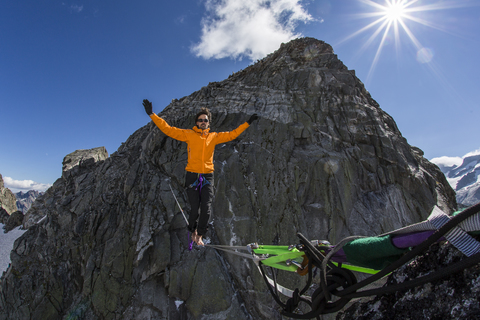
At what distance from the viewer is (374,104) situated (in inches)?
787

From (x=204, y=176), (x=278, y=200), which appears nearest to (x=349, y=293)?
(x=204, y=176)

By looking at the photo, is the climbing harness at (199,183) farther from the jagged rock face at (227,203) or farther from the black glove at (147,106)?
the jagged rock face at (227,203)

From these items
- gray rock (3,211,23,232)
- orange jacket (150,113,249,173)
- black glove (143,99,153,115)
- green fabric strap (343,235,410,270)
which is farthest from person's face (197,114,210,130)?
gray rock (3,211,23,232)

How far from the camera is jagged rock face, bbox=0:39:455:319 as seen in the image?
11.6 meters

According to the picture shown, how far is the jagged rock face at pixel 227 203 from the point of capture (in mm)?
11616

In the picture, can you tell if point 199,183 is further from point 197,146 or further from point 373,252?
point 373,252

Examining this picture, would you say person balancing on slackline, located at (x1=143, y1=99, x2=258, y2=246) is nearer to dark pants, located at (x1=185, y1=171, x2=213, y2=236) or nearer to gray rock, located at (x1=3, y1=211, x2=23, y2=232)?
dark pants, located at (x1=185, y1=171, x2=213, y2=236)

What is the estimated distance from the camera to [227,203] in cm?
1358

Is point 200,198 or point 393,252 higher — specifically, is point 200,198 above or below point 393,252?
above

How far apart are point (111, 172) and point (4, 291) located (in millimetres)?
9050

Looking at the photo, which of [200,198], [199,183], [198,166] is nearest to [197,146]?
[198,166]

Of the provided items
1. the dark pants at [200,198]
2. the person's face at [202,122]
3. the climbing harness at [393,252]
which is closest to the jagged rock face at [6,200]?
the dark pants at [200,198]

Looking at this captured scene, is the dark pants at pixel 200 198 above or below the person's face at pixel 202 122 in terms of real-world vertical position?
below

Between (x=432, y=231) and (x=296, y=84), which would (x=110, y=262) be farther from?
(x=296, y=84)
